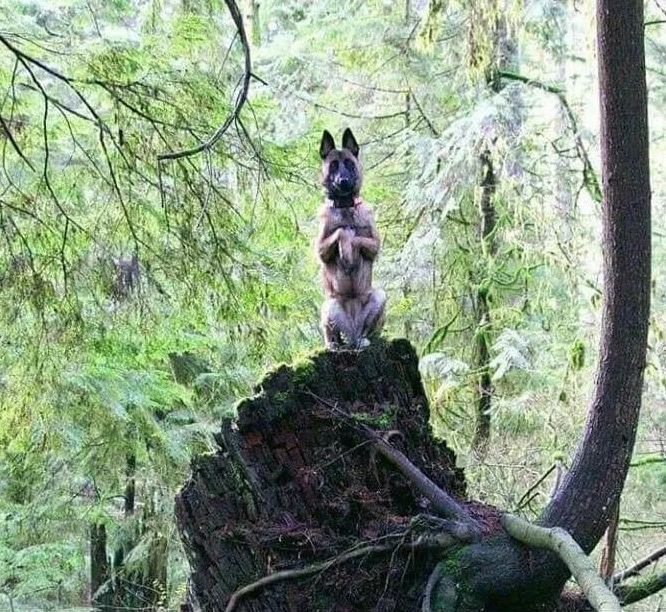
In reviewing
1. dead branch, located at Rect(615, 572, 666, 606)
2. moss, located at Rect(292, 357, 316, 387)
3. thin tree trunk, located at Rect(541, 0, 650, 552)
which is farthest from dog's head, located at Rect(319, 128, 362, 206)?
dead branch, located at Rect(615, 572, 666, 606)

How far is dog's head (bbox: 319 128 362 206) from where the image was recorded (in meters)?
5.10

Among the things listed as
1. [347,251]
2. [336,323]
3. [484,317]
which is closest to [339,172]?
[347,251]

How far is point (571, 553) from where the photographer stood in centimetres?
311

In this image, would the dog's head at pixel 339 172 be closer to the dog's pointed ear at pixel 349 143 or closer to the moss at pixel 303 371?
the dog's pointed ear at pixel 349 143

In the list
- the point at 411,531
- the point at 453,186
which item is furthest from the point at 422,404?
the point at 453,186

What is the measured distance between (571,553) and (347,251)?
2.54 meters

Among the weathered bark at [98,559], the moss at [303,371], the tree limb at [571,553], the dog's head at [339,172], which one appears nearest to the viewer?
the tree limb at [571,553]

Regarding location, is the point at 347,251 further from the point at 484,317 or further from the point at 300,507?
the point at 484,317

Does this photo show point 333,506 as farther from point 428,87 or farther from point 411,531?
point 428,87

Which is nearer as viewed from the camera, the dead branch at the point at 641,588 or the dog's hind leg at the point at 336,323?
the dead branch at the point at 641,588

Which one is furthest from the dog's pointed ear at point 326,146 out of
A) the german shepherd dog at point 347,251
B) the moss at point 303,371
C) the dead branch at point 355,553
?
the dead branch at point 355,553

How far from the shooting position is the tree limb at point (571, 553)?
272 cm

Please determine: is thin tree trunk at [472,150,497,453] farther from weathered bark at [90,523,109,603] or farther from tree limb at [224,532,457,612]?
tree limb at [224,532,457,612]

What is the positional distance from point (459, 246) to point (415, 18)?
2.89 m
